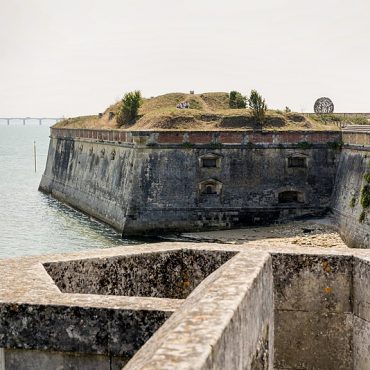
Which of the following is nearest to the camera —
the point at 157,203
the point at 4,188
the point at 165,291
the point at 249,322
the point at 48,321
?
the point at 249,322

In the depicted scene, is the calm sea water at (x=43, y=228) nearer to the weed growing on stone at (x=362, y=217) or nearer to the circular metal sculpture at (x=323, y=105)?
the weed growing on stone at (x=362, y=217)

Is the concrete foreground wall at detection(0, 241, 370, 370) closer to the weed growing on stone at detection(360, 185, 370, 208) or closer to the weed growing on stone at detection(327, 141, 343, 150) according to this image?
the weed growing on stone at detection(360, 185, 370, 208)

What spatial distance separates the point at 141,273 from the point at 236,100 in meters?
30.5

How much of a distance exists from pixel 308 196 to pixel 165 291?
22946 millimetres

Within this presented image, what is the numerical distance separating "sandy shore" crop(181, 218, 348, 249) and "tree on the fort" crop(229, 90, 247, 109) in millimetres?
9732

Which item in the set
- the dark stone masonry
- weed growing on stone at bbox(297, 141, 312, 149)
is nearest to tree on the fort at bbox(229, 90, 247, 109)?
weed growing on stone at bbox(297, 141, 312, 149)

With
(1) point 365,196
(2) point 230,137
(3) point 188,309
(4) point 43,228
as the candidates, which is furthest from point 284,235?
(3) point 188,309

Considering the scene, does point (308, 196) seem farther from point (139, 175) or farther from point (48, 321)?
point (48, 321)

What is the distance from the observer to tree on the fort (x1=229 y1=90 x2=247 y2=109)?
3575 cm

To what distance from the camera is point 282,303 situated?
5691 mm

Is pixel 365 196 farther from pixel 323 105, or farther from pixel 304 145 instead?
pixel 323 105

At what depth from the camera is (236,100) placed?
35969 mm

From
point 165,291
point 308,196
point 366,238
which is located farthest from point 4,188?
point 165,291

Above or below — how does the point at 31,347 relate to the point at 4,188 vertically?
above
